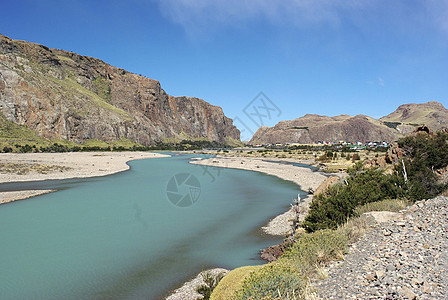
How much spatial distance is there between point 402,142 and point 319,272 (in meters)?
18.1

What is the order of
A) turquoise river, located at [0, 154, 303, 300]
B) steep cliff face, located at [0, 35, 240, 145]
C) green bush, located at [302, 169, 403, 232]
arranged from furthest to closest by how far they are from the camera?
steep cliff face, located at [0, 35, 240, 145] < green bush, located at [302, 169, 403, 232] < turquoise river, located at [0, 154, 303, 300]

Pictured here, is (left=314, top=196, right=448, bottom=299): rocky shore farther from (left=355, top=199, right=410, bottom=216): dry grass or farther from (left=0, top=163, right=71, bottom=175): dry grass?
(left=0, top=163, right=71, bottom=175): dry grass

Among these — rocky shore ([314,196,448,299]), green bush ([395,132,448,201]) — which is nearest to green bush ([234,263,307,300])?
rocky shore ([314,196,448,299])

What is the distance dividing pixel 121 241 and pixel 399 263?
14.5 meters

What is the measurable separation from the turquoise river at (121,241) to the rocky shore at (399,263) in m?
6.46

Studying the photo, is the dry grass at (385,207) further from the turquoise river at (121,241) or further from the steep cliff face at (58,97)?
the steep cliff face at (58,97)

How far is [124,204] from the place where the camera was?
25391 millimetres

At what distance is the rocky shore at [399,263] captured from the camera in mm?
5059

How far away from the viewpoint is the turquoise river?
36.1ft

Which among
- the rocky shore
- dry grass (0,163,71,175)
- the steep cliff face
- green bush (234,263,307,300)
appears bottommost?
dry grass (0,163,71,175)

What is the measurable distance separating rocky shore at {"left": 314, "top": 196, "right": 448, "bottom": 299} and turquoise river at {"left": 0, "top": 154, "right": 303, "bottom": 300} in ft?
21.2

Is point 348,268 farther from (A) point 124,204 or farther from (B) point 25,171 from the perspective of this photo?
(B) point 25,171

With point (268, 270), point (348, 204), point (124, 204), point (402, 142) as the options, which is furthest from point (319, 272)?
point (124, 204)

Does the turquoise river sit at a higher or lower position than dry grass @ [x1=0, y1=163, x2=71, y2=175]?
lower
